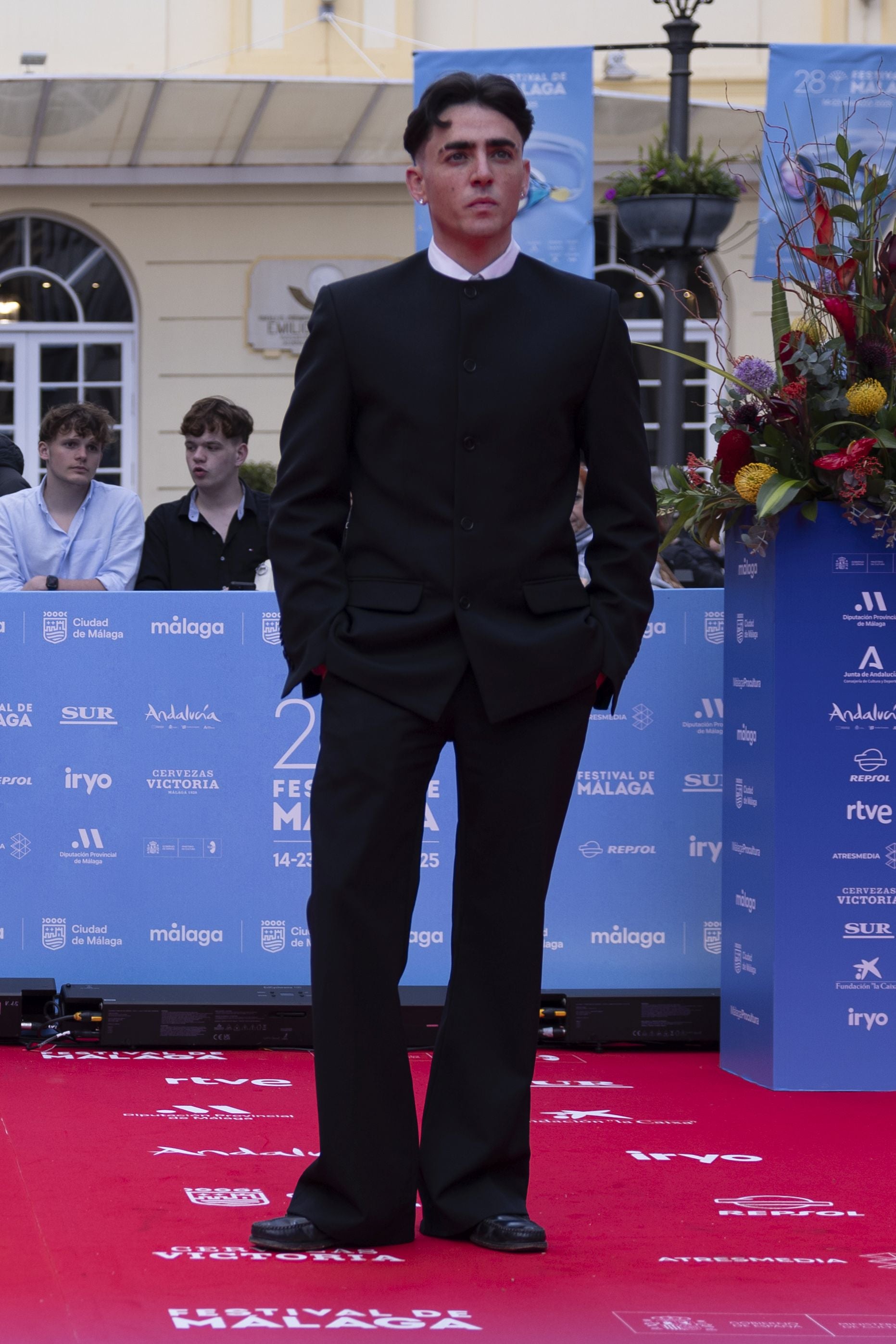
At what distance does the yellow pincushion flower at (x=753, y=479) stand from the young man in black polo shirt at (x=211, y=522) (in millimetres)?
2072

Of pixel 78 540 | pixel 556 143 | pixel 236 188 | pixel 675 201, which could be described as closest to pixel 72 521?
pixel 78 540

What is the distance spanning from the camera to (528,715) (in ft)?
9.76

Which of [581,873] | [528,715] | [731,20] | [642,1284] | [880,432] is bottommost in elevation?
[642,1284]

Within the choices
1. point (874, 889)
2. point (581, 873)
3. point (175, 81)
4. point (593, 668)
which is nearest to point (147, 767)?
point (581, 873)

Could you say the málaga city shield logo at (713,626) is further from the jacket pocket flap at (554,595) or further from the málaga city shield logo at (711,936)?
the jacket pocket flap at (554,595)

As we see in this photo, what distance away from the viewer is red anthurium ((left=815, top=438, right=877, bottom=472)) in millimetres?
4074

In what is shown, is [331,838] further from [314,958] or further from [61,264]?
[61,264]

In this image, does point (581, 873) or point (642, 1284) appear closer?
point (642, 1284)

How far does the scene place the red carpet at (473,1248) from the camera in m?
2.59

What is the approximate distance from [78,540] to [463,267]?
2.90 metres

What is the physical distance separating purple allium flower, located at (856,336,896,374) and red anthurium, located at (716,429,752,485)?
312mm

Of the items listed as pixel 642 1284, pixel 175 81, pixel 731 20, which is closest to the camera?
pixel 642 1284

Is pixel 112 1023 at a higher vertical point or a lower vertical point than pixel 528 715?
lower

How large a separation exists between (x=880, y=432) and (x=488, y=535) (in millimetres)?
1525
